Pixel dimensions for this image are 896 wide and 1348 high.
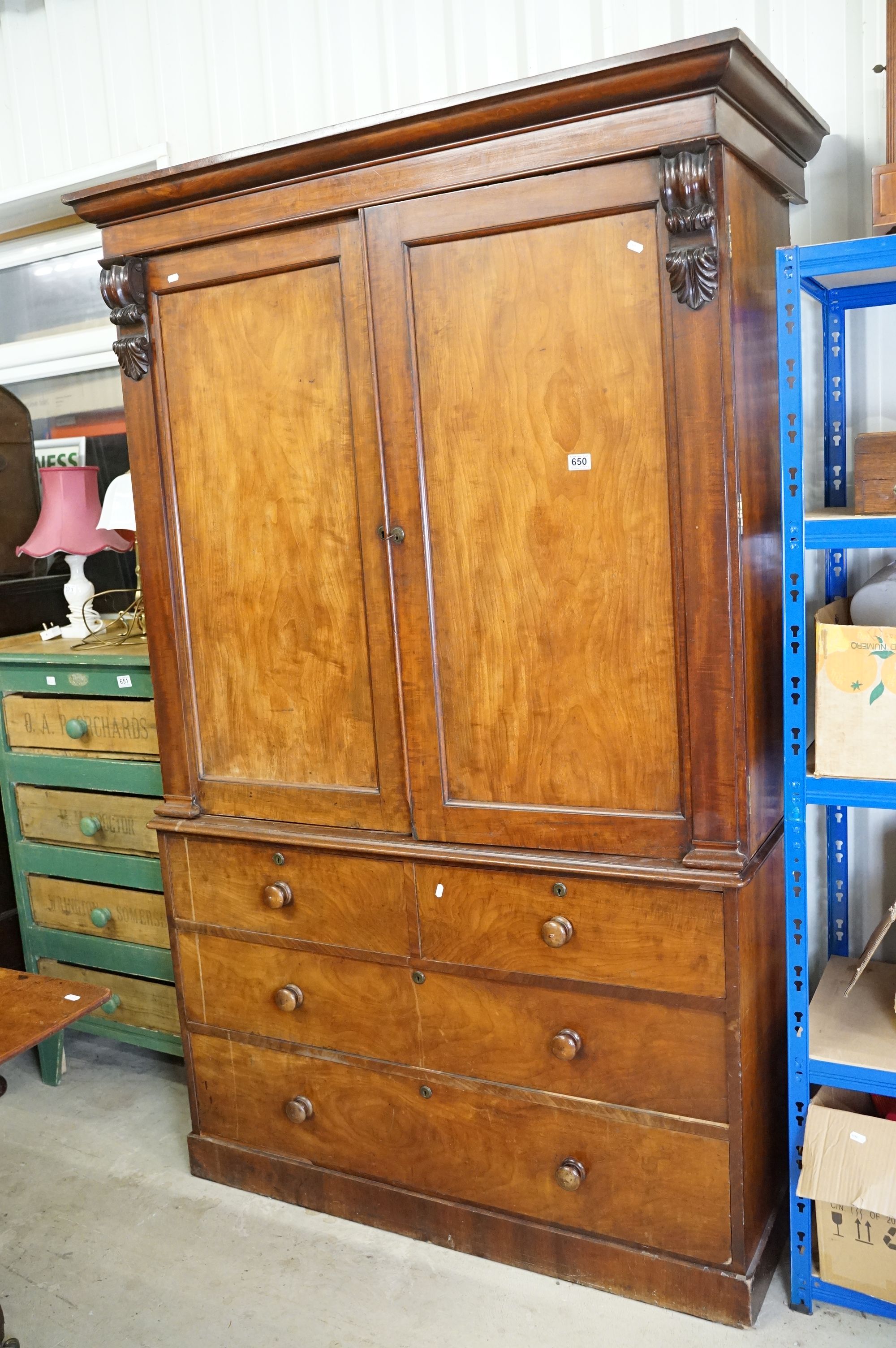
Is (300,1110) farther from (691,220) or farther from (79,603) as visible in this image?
(691,220)

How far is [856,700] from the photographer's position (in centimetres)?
189

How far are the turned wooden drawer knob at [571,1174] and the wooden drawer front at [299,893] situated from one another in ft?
1.73

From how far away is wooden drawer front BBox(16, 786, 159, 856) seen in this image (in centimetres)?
293

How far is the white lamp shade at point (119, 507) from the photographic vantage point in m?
2.96

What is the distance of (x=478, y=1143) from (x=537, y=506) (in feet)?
4.32

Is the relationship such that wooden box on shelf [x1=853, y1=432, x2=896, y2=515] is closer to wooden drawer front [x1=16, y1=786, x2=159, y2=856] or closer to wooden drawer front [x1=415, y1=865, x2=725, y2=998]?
wooden drawer front [x1=415, y1=865, x2=725, y2=998]

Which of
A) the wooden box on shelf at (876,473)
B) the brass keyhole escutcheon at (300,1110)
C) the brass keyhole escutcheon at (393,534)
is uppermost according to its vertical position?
the wooden box on shelf at (876,473)

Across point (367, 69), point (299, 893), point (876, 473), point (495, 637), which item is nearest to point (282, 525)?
point (495, 637)

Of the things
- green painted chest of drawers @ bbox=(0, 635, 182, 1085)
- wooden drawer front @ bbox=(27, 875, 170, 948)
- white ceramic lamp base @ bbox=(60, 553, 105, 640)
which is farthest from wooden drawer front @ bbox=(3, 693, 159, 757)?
wooden drawer front @ bbox=(27, 875, 170, 948)

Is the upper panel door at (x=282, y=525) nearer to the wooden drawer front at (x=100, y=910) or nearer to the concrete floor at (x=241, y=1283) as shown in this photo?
the wooden drawer front at (x=100, y=910)

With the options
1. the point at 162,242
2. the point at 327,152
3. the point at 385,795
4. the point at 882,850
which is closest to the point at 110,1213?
the point at 385,795

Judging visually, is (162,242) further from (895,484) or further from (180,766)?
(895,484)

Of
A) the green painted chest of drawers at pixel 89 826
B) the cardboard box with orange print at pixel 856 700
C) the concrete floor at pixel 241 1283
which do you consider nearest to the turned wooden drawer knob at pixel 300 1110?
the concrete floor at pixel 241 1283

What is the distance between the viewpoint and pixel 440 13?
258cm
